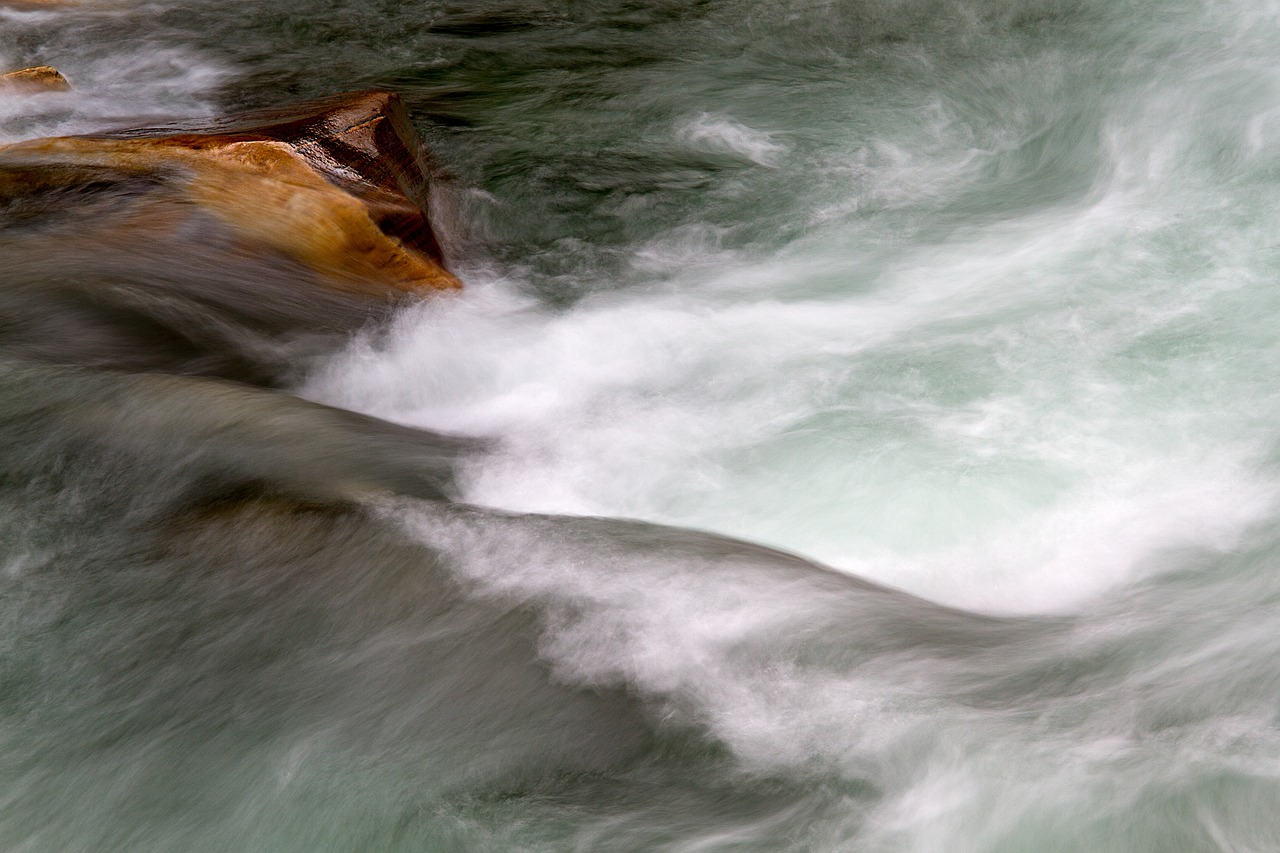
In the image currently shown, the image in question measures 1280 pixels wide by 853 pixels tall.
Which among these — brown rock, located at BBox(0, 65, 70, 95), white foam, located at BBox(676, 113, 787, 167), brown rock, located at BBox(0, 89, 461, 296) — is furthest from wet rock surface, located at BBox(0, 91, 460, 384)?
white foam, located at BBox(676, 113, 787, 167)

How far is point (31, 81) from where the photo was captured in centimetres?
712

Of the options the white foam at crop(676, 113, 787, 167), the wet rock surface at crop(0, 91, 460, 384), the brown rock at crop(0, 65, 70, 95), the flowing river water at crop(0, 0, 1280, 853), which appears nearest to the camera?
the flowing river water at crop(0, 0, 1280, 853)

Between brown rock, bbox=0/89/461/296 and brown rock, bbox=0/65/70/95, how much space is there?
1.88 metres

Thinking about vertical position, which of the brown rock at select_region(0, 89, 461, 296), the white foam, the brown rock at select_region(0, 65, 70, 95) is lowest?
the brown rock at select_region(0, 65, 70, 95)

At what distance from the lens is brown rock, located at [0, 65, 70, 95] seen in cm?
710

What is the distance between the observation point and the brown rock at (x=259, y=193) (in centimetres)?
512

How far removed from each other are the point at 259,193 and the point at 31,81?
295cm

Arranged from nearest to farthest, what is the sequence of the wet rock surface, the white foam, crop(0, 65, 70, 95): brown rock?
the wet rock surface, the white foam, crop(0, 65, 70, 95): brown rock

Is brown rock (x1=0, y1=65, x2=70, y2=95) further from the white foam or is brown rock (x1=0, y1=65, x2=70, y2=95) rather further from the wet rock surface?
the white foam

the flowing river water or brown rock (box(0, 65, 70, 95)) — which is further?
brown rock (box(0, 65, 70, 95))

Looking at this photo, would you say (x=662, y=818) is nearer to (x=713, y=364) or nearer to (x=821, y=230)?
(x=713, y=364)

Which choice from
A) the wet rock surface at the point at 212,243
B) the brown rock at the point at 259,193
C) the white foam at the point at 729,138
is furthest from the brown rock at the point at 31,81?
the white foam at the point at 729,138

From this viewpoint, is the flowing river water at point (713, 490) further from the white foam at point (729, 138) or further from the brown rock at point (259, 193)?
the brown rock at point (259, 193)

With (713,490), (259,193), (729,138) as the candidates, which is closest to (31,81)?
(259,193)
